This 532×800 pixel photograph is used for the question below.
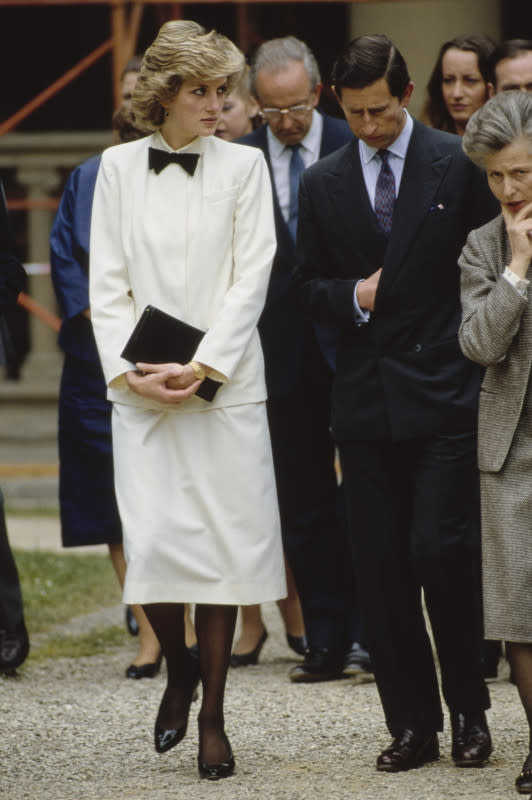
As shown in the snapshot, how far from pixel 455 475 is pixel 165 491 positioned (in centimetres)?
74

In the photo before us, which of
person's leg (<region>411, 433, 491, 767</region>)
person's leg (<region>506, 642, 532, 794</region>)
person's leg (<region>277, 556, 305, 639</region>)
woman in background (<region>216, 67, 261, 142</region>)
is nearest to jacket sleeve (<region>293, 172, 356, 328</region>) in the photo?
person's leg (<region>411, 433, 491, 767</region>)

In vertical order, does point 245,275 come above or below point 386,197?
below

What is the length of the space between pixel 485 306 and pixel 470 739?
3.53 ft

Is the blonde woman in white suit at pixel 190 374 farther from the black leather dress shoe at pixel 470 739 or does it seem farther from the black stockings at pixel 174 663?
the black leather dress shoe at pixel 470 739

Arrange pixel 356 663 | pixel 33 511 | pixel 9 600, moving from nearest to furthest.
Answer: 1. pixel 9 600
2. pixel 356 663
3. pixel 33 511

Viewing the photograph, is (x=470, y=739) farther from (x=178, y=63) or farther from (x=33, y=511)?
(x=33, y=511)

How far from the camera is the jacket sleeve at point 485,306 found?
12.2ft

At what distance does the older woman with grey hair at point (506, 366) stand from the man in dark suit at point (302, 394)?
1340mm

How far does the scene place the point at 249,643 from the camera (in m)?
5.56

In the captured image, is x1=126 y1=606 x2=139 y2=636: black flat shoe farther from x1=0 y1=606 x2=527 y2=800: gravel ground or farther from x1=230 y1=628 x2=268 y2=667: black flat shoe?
x1=230 y1=628 x2=268 y2=667: black flat shoe

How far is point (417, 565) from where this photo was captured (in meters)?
3.98

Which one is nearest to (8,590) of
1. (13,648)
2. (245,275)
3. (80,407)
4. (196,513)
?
(13,648)

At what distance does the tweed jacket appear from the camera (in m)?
3.73

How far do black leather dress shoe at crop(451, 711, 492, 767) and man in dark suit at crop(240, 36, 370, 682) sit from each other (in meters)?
1.23
